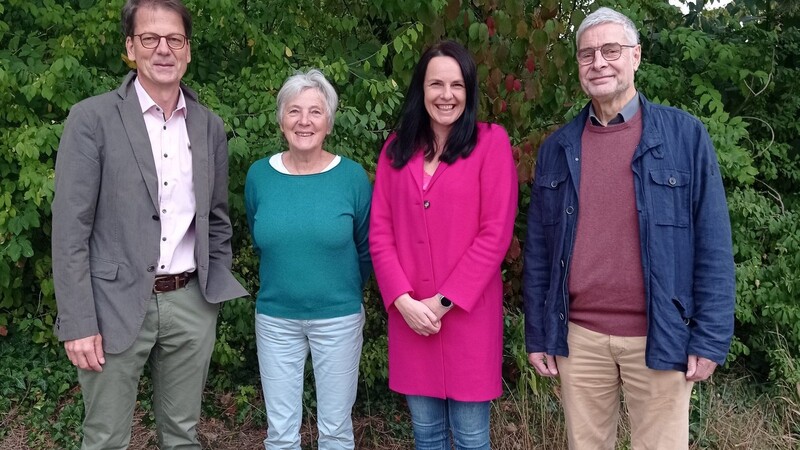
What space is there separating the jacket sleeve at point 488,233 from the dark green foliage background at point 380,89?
0.98 metres

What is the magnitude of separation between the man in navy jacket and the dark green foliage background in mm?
1182

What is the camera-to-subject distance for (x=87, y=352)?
2834 mm

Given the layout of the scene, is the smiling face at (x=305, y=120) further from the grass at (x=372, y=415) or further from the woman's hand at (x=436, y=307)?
the grass at (x=372, y=415)

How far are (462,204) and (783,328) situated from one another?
3.58 m

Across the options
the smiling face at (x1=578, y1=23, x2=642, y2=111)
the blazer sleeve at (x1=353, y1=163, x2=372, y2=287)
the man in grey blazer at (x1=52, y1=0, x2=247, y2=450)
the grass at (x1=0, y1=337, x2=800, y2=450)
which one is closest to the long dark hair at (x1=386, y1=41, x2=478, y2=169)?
the blazer sleeve at (x1=353, y1=163, x2=372, y2=287)

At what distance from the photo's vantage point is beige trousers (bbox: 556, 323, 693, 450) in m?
2.76

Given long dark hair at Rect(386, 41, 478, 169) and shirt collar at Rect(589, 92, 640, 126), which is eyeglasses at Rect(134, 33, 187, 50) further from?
shirt collar at Rect(589, 92, 640, 126)

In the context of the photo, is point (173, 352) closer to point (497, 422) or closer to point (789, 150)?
point (497, 422)

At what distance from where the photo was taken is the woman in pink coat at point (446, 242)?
9.93 ft

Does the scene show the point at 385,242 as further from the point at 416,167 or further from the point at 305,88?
the point at 305,88

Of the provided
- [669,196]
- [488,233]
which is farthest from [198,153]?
[669,196]

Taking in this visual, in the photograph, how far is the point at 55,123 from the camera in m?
4.49

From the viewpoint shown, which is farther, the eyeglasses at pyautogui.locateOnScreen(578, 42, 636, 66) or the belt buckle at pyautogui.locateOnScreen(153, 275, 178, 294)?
the belt buckle at pyautogui.locateOnScreen(153, 275, 178, 294)

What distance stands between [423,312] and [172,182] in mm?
1129
